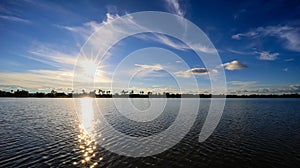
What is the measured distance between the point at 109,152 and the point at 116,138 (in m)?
7.27

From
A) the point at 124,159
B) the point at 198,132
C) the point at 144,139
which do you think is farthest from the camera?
the point at 198,132

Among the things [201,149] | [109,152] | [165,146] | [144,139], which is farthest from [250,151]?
[109,152]

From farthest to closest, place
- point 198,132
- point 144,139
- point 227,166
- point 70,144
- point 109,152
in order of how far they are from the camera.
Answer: point 198,132
point 144,139
point 70,144
point 109,152
point 227,166

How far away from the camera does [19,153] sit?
20344 mm

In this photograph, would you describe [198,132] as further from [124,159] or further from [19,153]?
[19,153]

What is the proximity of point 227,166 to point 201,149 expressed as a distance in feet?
17.6

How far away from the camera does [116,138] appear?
28516 millimetres

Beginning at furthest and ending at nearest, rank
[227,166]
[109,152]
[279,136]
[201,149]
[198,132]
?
[198,132] → [279,136] → [201,149] → [109,152] → [227,166]

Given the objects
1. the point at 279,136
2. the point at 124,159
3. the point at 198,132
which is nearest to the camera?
the point at 124,159

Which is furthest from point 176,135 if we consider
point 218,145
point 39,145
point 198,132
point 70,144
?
point 39,145

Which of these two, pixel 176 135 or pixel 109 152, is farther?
pixel 176 135

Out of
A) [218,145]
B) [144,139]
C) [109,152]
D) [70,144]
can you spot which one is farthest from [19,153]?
[218,145]

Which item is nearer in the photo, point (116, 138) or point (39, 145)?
point (39, 145)

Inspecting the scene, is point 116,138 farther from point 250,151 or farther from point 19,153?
point 250,151
